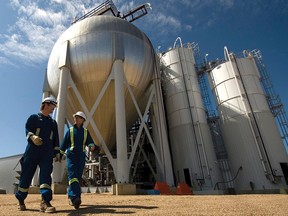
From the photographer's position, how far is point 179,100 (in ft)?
50.5

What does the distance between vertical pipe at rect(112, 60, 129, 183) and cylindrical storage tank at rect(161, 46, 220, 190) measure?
627cm

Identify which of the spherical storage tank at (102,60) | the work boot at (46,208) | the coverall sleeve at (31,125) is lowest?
the work boot at (46,208)

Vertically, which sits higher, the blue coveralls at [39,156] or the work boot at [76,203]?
the blue coveralls at [39,156]

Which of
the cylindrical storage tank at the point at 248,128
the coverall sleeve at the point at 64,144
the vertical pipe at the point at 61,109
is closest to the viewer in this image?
the coverall sleeve at the point at 64,144

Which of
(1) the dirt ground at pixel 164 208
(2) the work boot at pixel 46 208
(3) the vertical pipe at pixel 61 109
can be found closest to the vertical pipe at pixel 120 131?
(3) the vertical pipe at pixel 61 109

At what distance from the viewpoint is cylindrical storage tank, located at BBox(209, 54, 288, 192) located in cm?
1209

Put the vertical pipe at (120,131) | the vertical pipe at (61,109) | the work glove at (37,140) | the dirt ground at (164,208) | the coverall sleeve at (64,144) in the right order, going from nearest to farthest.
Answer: the dirt ground at (164,208)
the work glove at (37,140)
the coverall sleeve at (64,144)
the vertical pipe at (120,131)
the vertical pipe at (61,109)

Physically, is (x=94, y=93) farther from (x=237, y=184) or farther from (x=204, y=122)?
(x=237, y=184)

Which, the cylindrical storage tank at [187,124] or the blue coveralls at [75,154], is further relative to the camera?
the cylindrical storage tank at [187,124]

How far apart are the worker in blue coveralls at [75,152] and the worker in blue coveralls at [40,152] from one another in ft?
0.68

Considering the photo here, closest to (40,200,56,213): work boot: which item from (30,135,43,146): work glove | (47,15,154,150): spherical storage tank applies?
(30,135,43,146): work glove

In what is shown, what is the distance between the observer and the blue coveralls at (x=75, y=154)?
3.24 meters

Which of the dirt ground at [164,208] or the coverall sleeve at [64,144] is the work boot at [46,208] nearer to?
the dirt ground at [164,208]

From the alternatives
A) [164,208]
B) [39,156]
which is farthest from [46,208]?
[164,208]
